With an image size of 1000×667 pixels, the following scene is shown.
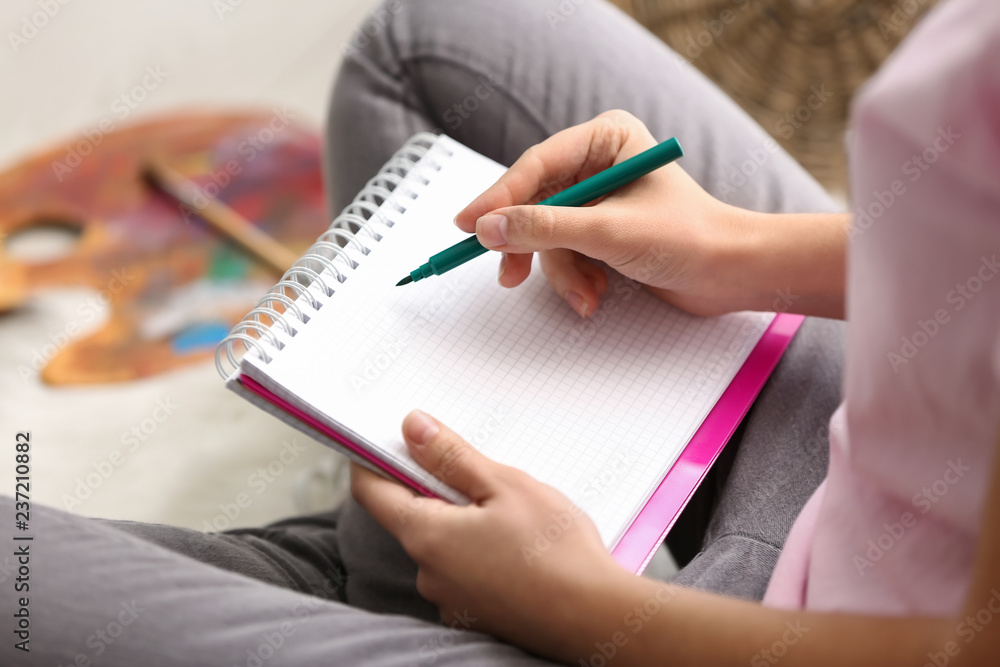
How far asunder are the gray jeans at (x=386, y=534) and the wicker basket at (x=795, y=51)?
0.54 metres

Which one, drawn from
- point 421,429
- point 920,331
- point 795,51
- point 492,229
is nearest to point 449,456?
point 421,429

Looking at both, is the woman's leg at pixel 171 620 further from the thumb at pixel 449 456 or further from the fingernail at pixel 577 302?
the fingernail at pixel 577 302

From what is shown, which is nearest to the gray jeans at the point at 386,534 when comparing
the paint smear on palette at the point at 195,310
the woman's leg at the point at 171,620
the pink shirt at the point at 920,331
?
the woman's leg at the point at 171,620

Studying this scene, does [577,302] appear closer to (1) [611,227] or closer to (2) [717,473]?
(1) [611,227]

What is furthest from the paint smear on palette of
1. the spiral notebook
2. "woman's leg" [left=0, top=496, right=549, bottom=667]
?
"woman's leg" [left=0, top=496, right=549, bottom=667]

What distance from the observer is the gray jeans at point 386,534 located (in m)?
0.44

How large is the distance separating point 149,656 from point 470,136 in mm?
502

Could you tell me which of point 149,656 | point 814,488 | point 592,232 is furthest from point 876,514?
point 149,656

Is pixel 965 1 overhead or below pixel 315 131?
overhead

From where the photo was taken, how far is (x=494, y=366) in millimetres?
578

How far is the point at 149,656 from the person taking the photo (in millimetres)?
426

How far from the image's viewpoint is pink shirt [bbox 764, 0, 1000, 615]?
12.4 inches

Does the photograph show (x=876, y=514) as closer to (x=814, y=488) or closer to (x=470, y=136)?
(x=814, y=488)

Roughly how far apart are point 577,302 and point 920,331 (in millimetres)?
281
